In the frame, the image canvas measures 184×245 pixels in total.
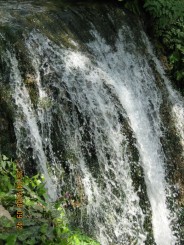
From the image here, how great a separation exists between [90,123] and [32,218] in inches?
70.6

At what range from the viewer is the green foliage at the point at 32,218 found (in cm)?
314

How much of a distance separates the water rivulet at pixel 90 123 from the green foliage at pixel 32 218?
0.39 m

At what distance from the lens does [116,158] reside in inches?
200

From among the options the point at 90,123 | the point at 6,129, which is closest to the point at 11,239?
the point at 6,129

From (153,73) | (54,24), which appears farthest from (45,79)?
(153,73)

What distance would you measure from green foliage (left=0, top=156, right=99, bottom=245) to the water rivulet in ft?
1.29

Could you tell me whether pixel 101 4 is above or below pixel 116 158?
above

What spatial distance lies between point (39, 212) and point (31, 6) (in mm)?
3780

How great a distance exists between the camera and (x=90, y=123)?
4945 millimetres

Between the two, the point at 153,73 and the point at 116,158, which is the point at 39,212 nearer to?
the point at 116,158
